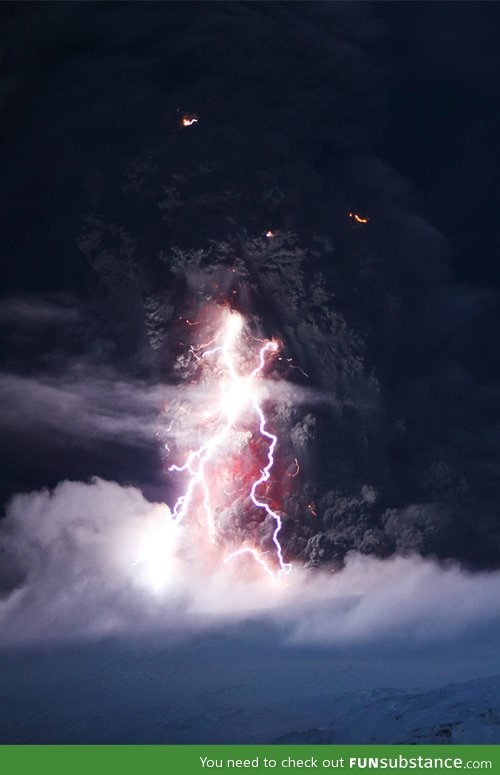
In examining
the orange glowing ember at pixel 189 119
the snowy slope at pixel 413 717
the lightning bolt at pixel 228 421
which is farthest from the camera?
the lightning bolt at pixel 228 421

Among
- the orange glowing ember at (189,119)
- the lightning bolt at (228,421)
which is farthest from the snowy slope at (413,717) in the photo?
the orange glowing ember at (189,119)

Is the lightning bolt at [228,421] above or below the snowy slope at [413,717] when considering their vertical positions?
above

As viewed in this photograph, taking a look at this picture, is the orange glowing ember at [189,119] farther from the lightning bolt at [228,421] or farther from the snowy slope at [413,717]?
the snowy slope at [413,717]

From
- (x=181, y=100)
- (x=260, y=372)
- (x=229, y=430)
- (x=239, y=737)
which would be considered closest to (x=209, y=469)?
(x=229, y=430)

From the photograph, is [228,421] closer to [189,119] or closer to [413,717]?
[189,119]

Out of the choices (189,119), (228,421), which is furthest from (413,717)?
(189,119)

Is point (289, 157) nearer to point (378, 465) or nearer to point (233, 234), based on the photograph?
point (233, 234)
